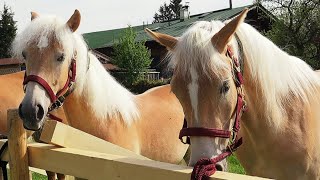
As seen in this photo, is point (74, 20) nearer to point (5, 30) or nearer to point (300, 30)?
point (300, 30)

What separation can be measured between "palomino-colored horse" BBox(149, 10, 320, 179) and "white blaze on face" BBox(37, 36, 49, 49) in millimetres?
1203

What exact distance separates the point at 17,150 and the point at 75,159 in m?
0.41

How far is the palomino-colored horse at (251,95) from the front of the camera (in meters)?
2.13

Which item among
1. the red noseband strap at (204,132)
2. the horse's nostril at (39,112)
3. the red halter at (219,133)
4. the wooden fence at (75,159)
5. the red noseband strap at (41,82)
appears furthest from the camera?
the red noseband strap at (41,82)

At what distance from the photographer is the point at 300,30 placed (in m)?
27.6

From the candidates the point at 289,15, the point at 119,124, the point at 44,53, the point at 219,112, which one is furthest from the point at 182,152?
the point at 289,15

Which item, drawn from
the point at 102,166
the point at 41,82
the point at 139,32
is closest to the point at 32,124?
the point at 41,82

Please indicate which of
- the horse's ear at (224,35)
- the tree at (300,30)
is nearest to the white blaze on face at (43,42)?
the horse's ear at (224,35)

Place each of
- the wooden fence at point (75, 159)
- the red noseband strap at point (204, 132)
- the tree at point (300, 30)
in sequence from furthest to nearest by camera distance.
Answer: the tree at point (300, 30) → the red noseband strap at point (204, 132) → the wooden fence at point (75, 159)

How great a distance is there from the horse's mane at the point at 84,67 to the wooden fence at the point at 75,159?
3.79 feet

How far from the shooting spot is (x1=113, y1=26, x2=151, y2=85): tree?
32.6 metres

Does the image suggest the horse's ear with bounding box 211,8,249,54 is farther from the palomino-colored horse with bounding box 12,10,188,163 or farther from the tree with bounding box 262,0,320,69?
the tree with bounding box 262,0,320,69

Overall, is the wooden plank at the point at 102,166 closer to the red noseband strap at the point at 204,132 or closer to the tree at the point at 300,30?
the red noseband strap at the point at 204,132

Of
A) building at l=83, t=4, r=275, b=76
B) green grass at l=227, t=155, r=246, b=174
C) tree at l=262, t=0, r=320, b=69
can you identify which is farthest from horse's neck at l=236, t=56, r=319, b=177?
tree at l=262, t=0, r=320, b=69
